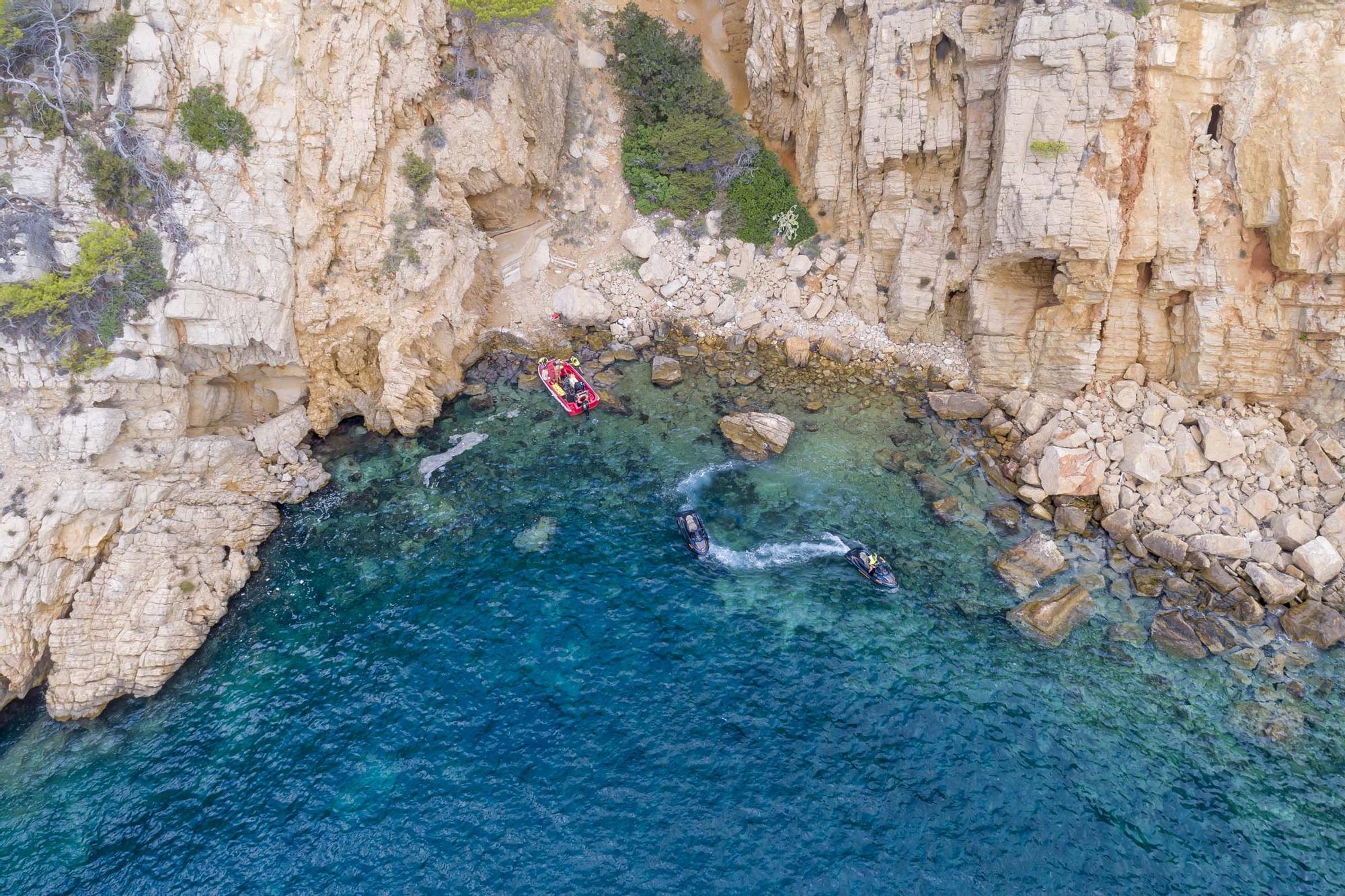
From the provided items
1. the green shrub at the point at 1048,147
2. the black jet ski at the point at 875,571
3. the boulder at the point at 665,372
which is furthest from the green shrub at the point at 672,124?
the black jet ski at the point at 875,571

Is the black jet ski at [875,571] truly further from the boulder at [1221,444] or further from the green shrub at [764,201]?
the green shrub at [764,201]

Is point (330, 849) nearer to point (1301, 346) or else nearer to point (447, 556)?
point (447, 556)

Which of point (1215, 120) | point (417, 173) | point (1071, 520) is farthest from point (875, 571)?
point (417, 173)

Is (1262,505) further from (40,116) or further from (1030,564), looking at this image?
(40,116)

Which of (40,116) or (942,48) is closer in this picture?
(40,116)

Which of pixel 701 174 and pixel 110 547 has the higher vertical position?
pixel 701 174

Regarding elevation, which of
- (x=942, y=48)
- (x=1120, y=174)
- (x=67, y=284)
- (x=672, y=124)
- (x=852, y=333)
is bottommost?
(x=852, y=333)

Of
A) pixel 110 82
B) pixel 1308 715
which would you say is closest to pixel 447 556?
pixel 110 82
